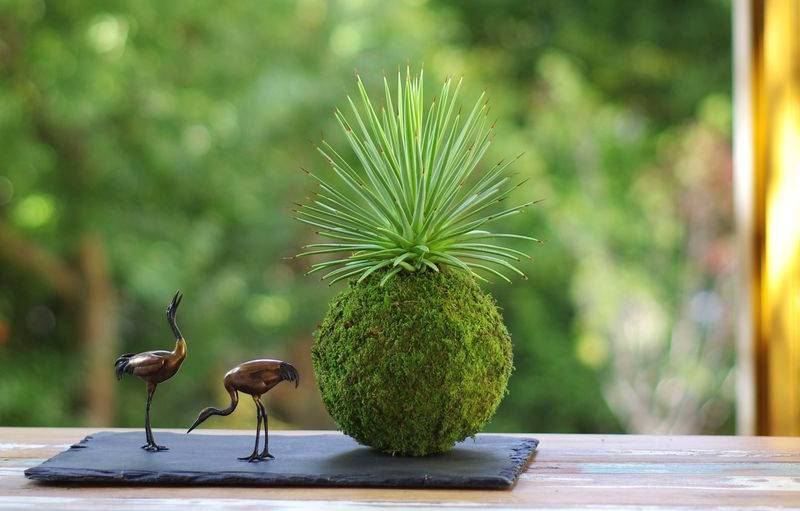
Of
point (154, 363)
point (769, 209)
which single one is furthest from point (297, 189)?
point (154, 363)

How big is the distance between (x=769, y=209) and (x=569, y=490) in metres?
1.57

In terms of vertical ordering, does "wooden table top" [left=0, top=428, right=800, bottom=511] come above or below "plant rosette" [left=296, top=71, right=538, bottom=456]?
below

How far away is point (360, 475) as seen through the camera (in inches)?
67.6

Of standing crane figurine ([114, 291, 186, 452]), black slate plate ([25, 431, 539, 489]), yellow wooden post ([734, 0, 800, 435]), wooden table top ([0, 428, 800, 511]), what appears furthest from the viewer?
yellow wooden post ([734, 0, 800, 435])

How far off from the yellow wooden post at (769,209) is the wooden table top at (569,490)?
947 mm

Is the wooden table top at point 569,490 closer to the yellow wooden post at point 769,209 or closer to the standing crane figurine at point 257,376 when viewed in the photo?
the standing crane figurine at point 257,376

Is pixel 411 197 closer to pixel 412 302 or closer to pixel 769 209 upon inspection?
pixel 412 302

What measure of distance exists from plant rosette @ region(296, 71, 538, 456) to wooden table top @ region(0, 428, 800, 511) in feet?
0.51

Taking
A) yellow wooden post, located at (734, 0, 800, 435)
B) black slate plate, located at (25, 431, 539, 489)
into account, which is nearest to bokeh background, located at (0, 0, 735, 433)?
yellow wooden post, located at (734, 0, 800, 435)

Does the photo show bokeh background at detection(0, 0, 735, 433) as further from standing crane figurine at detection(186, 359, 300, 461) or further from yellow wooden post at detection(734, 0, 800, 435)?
standing crane figurine at detection(186, 359, 300, 461)

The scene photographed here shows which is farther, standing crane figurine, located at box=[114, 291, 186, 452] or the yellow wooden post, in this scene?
the yellow wooden post

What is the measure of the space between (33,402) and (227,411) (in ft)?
13.1

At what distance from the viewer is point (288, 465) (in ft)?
5.90

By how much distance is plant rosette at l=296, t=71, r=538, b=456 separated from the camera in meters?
1.77
